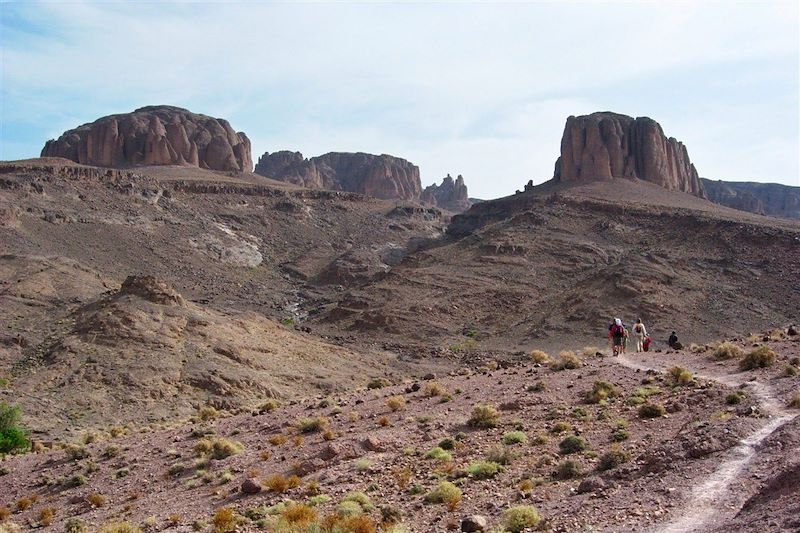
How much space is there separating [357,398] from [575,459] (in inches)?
418

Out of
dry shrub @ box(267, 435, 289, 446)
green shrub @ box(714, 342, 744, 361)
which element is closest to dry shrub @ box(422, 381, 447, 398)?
dry shrub @ box(267, 435, 289, 446)

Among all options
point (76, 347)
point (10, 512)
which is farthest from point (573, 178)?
point (10, 512)

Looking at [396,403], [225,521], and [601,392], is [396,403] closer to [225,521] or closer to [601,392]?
[601,392]

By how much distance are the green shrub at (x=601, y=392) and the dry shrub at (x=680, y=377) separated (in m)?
1.41

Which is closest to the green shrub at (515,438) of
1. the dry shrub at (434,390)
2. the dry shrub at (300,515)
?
the dry shrub at (300,515)

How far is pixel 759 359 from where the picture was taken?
18750mm

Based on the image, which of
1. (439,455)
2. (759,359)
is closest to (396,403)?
(439,455)

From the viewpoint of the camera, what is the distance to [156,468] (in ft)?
61.7

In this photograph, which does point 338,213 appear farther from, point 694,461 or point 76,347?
point 694,461

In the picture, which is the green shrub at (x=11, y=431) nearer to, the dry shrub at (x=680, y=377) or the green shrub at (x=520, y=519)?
the dry shrub at (x=680, y=377)

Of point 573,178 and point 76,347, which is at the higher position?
point 573,178

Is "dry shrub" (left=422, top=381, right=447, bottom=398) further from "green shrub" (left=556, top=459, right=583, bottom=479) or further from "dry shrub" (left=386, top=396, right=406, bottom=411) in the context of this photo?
"green shrub" (left=556, top=459, right=583, bottom=479)

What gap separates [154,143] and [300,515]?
5332 inches

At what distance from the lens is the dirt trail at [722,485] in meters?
9.56
